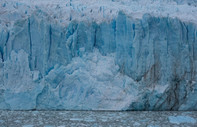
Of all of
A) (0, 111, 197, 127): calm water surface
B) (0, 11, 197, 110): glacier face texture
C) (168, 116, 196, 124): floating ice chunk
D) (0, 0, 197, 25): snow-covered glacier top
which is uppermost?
(0, 0, 197, 25): snow-covered glacier top

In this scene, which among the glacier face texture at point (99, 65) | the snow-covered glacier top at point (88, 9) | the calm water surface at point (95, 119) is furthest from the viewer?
the snow-covered glacier top at point (88, 9)

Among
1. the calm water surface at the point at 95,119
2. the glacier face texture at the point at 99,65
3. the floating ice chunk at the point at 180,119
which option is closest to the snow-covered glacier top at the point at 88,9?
the glacier face texture at the point at 99,65

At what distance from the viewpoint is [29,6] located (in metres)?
3.96

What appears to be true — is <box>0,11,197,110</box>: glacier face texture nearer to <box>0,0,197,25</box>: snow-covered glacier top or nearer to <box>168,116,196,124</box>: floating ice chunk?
<box>0,0,197,25</box>: snow-covered glacier top

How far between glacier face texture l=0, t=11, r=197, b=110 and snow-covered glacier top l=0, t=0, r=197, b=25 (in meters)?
0.14

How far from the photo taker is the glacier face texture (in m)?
3.68

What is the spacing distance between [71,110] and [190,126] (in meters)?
1.74

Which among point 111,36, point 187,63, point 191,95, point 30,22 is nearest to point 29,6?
point 30,22

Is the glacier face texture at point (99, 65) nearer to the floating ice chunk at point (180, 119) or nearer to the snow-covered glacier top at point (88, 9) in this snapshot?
the snow-covered glacier top at point (88, 9)

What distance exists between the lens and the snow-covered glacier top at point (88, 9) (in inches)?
153

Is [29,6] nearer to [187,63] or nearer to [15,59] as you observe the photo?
[15,59]

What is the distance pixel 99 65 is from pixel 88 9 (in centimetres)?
99

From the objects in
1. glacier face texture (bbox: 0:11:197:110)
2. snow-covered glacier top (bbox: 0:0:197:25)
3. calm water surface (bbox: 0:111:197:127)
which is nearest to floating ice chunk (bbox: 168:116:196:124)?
calm water surface (bbox: 0:111:197:127)

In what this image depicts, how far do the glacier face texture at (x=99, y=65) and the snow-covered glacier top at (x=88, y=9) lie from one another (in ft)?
0.45
